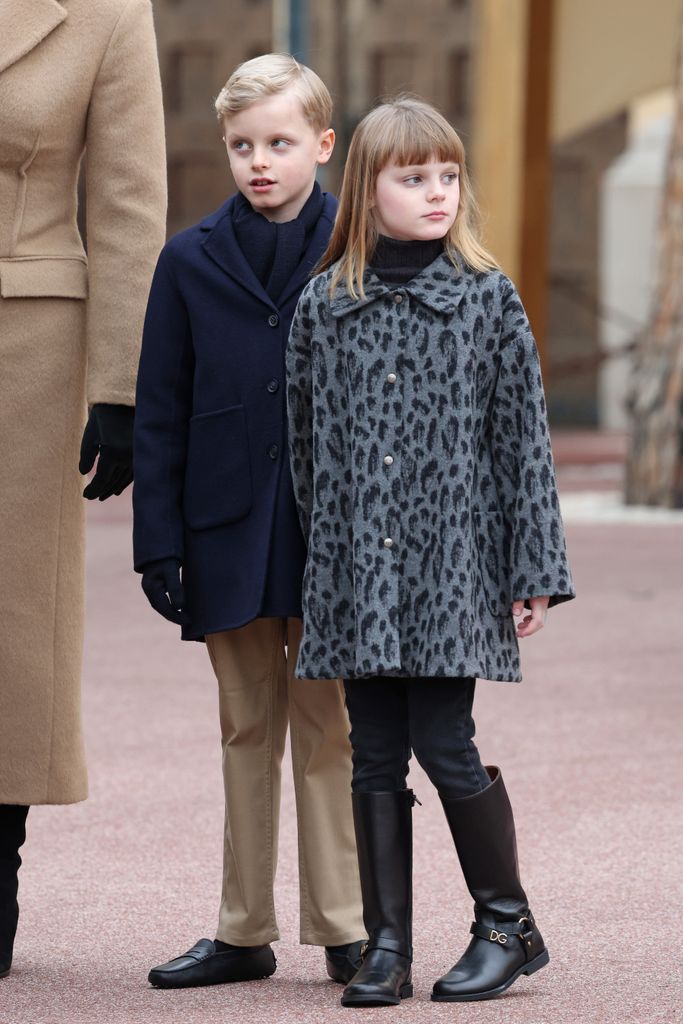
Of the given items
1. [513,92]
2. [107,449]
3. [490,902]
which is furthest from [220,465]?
[513,92]

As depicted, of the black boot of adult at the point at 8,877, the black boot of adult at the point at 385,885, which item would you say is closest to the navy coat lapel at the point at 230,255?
the black boot of adult at the point at 385,885

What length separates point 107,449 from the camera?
150 inches

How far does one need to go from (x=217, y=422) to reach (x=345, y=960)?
989 mm

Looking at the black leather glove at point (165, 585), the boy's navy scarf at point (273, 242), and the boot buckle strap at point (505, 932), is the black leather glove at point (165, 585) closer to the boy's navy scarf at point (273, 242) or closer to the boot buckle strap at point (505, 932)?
the boy's navy scarf at point (273, 242)

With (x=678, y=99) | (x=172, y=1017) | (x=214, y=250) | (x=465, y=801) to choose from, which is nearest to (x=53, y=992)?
(x=172, y=1017)

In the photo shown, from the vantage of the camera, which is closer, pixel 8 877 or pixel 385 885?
pixel 385 885

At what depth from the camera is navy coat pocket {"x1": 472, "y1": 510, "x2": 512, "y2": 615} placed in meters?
3.67

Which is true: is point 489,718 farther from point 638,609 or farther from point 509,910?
point 509,910

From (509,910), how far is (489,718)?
3.21 meters

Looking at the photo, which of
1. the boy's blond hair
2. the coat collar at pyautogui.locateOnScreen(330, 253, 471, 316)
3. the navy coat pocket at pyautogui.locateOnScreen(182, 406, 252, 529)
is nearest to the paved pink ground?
the navy coat pocket at pyautogui.locateOnScreen(182, 406, 252, 529)

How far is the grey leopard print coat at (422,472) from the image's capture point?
3.60m

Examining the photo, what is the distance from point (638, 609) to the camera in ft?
30.7

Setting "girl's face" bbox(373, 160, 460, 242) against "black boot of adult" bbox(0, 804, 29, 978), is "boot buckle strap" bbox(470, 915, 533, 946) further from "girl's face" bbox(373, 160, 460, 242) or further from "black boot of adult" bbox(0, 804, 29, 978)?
"girl's face" bbox(373, 160, 460, 242)

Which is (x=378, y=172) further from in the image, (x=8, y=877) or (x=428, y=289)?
(x=8, y=877)
